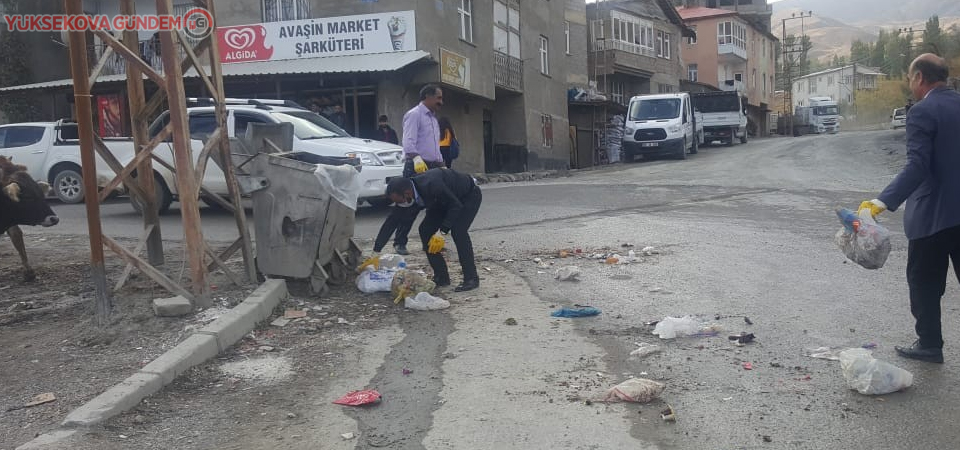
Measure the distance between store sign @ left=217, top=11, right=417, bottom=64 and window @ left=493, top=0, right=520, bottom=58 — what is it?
21.7 ft

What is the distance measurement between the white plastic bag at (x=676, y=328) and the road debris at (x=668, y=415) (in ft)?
4.39

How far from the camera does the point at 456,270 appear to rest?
810 centimetres

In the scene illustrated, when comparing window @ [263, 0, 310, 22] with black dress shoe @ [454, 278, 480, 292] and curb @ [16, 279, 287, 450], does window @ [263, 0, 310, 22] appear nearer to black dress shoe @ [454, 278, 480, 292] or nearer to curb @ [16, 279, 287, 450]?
black dress shoe @ [454, 278, 480, 292]

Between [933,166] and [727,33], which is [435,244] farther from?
[727,33]

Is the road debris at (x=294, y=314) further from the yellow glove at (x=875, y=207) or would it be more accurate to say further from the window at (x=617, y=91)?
the window at (x=617, y=91)

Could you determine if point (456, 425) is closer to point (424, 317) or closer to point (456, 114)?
point (424, 317)

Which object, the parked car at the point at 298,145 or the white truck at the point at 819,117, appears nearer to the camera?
the parked car at the point at 298,145

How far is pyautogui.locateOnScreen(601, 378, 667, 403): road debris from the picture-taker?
13.7 ft

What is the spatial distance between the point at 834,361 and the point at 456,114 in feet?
67.9

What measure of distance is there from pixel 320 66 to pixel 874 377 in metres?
18.0

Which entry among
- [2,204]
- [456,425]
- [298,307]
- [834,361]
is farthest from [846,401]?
[2,204]

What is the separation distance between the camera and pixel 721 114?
3897 cm

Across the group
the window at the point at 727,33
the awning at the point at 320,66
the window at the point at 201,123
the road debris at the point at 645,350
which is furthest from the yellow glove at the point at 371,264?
the window at the point at 727,33

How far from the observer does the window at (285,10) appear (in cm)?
2203
